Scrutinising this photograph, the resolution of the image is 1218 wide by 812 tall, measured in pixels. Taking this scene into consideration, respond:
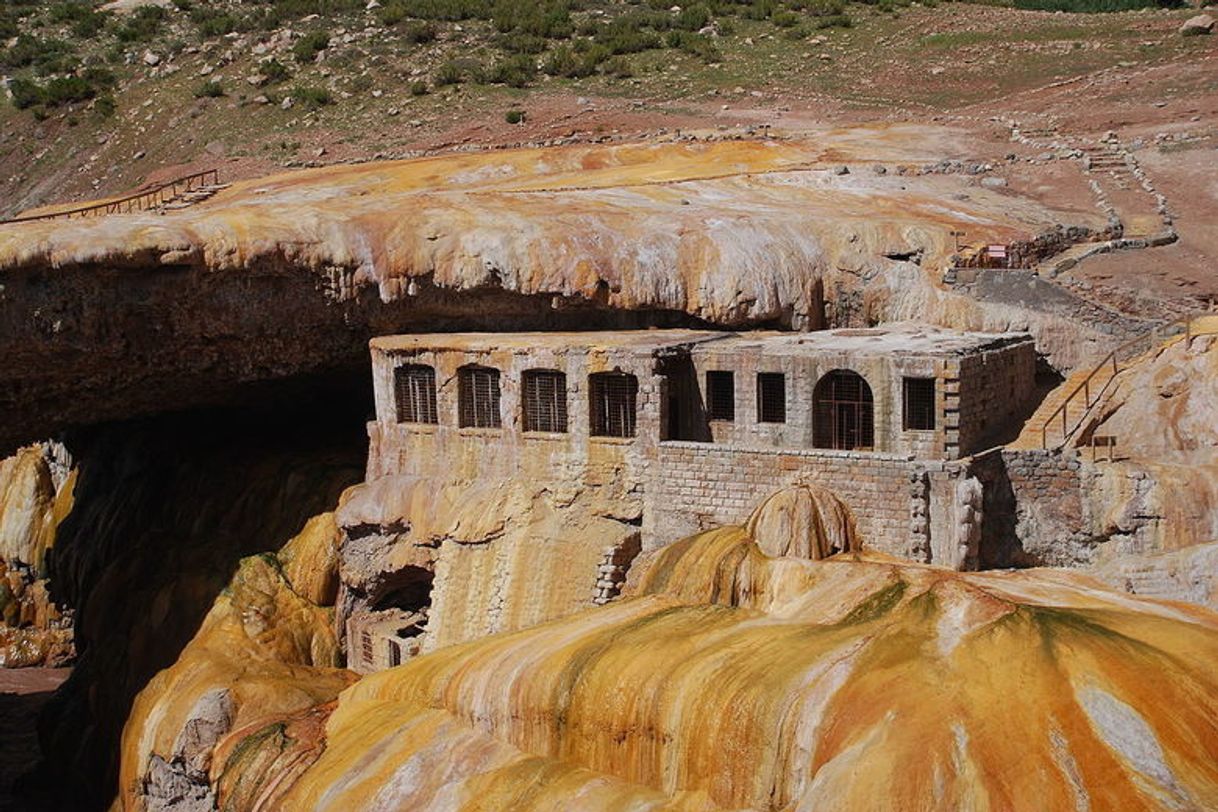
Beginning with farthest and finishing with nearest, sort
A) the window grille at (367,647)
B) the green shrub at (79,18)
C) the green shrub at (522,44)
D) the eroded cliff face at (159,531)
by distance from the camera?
1. the green shrub at (79,18)
2. the green shrub at (522,44)
3. the eroded cliff face at (159,531)
4. the window grille at (367,647)

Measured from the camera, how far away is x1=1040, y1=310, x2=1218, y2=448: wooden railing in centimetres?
3100

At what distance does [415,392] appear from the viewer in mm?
35594

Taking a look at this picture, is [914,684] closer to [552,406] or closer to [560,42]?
[552,406]

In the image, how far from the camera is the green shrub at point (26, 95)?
73.5 meters

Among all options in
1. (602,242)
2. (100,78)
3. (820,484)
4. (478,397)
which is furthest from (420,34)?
(820,484)

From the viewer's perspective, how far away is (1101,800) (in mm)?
19391

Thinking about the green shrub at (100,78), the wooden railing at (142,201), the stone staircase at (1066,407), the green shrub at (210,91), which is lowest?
the stone staircase at (1066,407)

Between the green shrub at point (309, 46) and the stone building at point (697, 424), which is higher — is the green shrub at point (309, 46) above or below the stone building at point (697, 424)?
above

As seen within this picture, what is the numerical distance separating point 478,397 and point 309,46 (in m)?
44.0

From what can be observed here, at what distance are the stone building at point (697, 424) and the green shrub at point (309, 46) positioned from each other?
40.7 m

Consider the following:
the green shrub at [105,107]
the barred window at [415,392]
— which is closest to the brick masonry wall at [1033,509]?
the barred window at [415,392]

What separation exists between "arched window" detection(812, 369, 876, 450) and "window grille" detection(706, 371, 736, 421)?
2123mm

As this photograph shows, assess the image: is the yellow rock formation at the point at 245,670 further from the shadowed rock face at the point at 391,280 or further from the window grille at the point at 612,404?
the window grille at the point at 612,404

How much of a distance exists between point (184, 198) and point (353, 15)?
3195 cm
